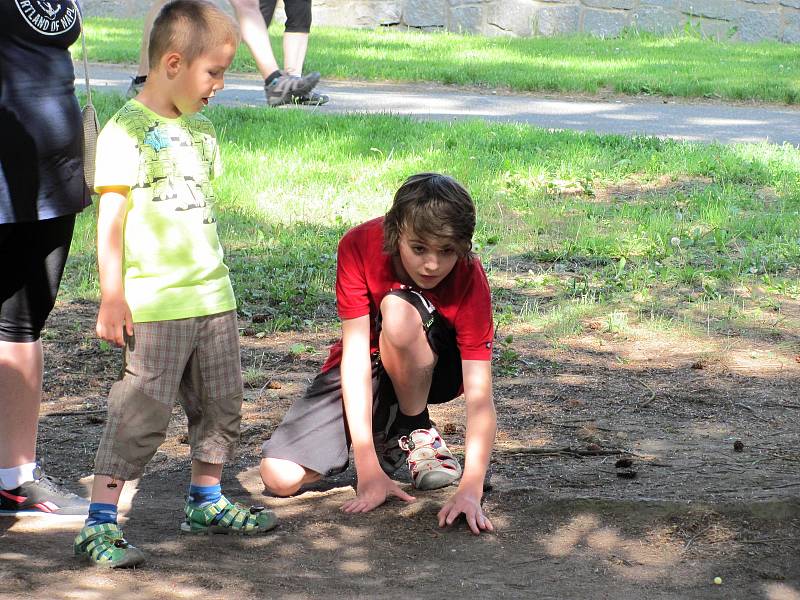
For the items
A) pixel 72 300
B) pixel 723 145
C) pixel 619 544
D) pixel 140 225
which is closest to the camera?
pixel 140 225

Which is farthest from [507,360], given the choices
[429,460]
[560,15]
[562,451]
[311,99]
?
[560,15]

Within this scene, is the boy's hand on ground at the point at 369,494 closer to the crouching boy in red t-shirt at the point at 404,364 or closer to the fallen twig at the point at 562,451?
the crouching boy in red t-shirt at the point at 404,364

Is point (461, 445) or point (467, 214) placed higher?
point (467, 214)

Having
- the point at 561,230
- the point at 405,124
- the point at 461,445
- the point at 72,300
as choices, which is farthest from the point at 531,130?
the point at 461,445

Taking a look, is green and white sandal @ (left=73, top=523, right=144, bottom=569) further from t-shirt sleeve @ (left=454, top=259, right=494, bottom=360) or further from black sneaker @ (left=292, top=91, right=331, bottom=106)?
black sneaker @ (left=292, top=91, right=331, bottom=106)

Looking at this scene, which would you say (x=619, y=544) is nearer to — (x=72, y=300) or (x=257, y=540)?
(x=257, y=540)

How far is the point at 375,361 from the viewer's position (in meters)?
3.54

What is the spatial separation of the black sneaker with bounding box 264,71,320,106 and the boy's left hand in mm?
6390

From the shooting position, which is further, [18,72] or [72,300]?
[72,300]

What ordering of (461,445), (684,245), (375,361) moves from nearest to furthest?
(375,361), (461,445), (684,245)

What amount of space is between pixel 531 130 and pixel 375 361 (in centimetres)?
508

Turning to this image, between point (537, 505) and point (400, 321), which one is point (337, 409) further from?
point (537, 505)

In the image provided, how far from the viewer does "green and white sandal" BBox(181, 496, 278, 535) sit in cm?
310

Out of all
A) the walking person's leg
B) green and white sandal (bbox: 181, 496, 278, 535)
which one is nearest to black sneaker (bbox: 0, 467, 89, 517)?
green and white sandal (bbox: 181, 496, 278, 535)
